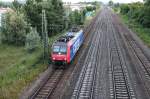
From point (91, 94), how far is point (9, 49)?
2890 centimetres

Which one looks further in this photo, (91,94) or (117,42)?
(117,42)

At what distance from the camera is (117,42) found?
50.6m

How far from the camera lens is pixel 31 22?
59906 millimetres

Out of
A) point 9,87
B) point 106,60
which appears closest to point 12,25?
point 106,60

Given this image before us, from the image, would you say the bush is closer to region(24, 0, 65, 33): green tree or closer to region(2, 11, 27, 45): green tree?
region(2, 11, 27, 45): green tree

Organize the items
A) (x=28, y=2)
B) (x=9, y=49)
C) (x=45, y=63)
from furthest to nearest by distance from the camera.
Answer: (x=28, y=2)
(x=9, y=49)
(x=45, y=63)

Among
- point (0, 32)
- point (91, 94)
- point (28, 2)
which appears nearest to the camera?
Result: point (91, 94)

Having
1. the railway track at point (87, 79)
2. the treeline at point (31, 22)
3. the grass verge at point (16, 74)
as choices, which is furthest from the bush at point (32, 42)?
the railway track at point (87, 79)

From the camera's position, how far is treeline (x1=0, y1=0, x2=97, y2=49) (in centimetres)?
5231

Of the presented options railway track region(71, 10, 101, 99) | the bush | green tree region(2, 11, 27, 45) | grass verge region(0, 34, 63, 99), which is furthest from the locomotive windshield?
green tree region(2, 11, 27, 45)

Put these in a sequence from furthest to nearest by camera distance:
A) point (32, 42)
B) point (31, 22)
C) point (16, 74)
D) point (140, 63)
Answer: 1. point (31, 22)
2. point (32, 42)
3. point (140, 63)
4. point (16, 74)

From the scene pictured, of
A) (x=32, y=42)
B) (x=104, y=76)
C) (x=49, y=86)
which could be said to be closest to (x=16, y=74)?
(x=49, y=86)

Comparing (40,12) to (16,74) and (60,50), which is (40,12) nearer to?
(60,50)

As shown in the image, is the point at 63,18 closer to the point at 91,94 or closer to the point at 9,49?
the point at 9,49
